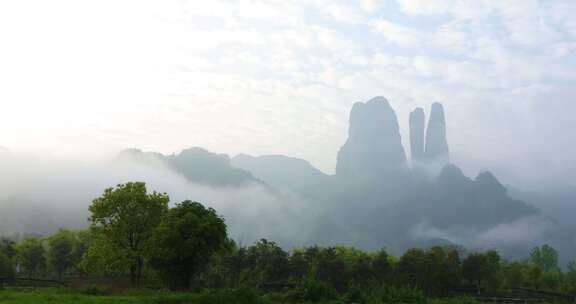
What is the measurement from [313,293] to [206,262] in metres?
16.0

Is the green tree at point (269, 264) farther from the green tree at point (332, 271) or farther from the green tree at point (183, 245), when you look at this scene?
the green tree at point (183, 245)

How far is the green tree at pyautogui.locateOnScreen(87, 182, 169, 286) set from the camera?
54.4m

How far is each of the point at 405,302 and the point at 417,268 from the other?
40.9 m

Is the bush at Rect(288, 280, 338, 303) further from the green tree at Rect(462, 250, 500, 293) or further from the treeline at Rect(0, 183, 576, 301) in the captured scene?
the green tree at Rect(462, 250, 500, 293)

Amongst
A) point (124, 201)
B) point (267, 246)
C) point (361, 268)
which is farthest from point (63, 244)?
point (361, 268)

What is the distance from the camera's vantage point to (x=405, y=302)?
34594 mm

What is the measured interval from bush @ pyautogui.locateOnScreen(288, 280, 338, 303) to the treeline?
0.07m

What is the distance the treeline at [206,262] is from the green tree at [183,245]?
0.31 feet

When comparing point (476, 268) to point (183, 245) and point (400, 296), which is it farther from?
point (183, 245)

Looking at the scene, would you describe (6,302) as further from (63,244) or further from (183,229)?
(63,244)

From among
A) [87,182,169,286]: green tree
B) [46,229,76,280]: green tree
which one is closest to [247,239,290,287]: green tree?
[87,182,169,286]: green tree

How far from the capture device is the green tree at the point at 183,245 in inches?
1774

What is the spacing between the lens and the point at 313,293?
1367 inches

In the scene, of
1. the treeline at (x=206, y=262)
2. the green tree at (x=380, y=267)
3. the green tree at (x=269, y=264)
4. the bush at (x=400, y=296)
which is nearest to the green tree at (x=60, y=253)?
the treeline at (x=206, y=262)
